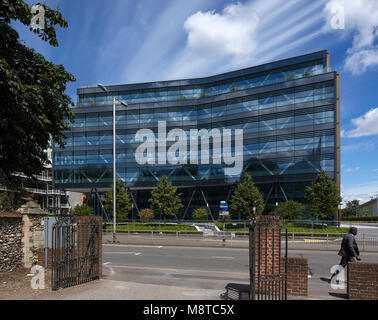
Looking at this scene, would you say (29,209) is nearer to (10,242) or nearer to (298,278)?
(10,242)

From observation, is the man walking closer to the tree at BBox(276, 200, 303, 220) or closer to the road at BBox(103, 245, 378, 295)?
the road at BBox(103, 245, 378, 295)

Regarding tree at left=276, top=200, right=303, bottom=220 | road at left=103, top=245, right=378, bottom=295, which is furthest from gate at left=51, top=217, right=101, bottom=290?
tree at left=276, top=200, right=303, bottom=220

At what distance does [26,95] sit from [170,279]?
8560mm

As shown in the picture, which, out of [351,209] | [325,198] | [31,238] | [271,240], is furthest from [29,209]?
[351,209]

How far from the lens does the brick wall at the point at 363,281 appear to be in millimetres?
8102

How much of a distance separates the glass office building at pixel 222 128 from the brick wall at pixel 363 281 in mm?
35271

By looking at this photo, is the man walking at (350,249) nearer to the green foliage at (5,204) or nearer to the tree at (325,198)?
the green foliage at (5,204)

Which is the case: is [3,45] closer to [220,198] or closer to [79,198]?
[220,198]

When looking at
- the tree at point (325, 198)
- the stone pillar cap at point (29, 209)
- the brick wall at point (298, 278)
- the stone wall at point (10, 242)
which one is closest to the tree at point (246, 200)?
the tree at point (325, 198)

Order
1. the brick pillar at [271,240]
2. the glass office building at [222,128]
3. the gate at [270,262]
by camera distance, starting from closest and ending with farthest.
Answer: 1. the gate at [270,262]
2. the brick pillar at [271,240]
3. the glass office building at [222,128]

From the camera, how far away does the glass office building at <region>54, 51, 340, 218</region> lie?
41812 millimetres

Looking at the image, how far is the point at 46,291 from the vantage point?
917 cm

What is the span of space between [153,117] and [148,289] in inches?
1695

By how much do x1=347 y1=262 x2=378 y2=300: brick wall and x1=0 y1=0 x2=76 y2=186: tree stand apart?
38.5ft
